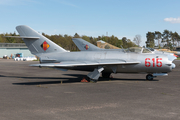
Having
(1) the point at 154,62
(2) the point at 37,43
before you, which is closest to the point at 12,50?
(2) the point at 37,43

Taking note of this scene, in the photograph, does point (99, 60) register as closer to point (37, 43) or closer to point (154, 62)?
point (154, 62)

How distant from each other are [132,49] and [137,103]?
7.94m

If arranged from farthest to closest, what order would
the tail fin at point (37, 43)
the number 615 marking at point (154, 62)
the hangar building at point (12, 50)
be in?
the hangar building at point (12, 50) → the tail fin at point (37, 43) → the number 615 marking at point (154, 62)

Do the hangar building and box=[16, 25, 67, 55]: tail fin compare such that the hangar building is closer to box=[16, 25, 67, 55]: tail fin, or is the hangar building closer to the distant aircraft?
box=[16, 25, 67, 55]: tail fin

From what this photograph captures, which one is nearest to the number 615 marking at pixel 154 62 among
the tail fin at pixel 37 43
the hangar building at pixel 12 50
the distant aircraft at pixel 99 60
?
the distant aircraft at pixel 99 60

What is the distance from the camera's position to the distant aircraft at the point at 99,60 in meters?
14.6

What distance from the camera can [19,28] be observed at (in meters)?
17.0

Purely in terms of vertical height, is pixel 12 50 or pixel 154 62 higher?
pixel 12 50

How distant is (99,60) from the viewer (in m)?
15.5

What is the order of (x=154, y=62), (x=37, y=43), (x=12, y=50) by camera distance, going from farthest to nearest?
(x=12, y=50) < (x=37, y=43) < (x=154, y=62)

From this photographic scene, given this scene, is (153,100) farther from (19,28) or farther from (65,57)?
(19,28)

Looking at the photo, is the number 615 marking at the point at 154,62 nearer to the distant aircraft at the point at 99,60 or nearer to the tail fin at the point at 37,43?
the distant aircraft at the point at 99,60

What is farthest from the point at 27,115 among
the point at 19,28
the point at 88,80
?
the point at 19,28

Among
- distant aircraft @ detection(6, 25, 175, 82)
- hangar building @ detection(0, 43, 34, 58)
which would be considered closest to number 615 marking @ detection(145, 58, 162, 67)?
distant aircraft @ detection(6, 25, 175, 82)
